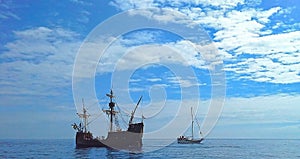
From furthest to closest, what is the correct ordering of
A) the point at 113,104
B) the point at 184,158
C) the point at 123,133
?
the point at 113,104, the point at 123,133, the point at 184,158

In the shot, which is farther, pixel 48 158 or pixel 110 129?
pixel 110 129

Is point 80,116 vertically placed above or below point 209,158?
above

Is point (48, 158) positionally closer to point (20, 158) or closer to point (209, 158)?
point (20, 158)

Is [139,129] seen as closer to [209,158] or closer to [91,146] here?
[91,146]

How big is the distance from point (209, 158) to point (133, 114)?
192ft

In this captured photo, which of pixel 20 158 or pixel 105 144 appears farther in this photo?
pixel 105 144

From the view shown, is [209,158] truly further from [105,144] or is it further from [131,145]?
[105,144]

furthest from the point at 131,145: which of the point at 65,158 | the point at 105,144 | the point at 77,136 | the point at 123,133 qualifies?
the point at 65,158

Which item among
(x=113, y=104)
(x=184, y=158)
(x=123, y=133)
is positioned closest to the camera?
(x=184, y=158)

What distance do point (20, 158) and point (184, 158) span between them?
170 ft

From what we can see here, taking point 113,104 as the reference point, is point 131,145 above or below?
below

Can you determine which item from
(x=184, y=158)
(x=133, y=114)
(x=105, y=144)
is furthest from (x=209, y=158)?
(x=105, y=144)

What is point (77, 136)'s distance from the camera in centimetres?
18625

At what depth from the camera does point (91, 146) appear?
183 m
